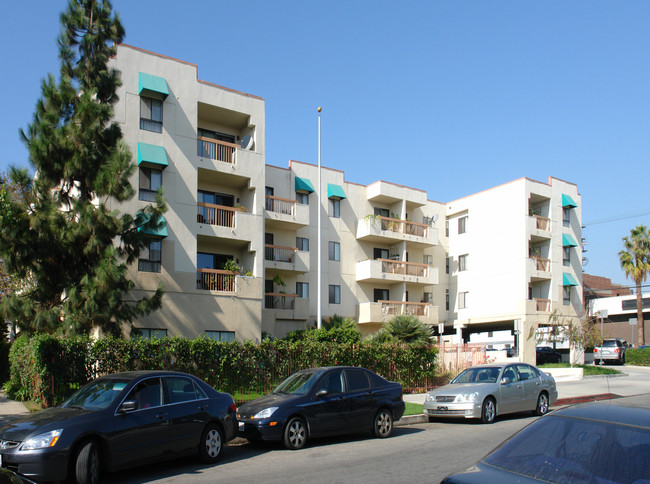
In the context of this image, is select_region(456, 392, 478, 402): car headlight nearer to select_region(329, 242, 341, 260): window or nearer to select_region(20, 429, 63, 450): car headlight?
select_region(20, 429, 63, 450): car headlight

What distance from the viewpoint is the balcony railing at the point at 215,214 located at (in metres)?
26.7

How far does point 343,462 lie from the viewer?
10320mm

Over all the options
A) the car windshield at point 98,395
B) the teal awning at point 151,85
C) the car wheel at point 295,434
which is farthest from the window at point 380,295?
the car windshield at point 98,395

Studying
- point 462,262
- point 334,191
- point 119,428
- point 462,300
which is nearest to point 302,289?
point 334,191

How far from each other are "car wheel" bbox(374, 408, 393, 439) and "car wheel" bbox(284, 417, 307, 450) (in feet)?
6.57

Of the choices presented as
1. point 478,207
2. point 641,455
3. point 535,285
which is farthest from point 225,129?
point 641,455

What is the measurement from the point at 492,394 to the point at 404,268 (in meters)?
22.3

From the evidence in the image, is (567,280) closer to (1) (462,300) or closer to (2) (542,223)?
(2) (542,223)

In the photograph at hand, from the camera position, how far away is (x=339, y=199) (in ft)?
120

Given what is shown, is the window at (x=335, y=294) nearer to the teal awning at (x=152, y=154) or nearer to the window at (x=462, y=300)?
the window at (x=462, y=300)

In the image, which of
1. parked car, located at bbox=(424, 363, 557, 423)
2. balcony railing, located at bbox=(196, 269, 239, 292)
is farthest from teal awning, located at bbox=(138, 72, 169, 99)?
parked car, located at bbox=(424, 363, 557, 423)

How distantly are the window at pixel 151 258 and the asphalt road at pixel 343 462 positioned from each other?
13514 millimetres

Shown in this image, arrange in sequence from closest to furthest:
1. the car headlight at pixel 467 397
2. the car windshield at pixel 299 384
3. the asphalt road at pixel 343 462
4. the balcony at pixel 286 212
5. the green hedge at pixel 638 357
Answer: the asphalt road at pixel 343 462
the car windshield at pixel 299 384
the car headlight at pixel 467 397
the balcony at pixel 286 212
the green hedge at pixel 638 357

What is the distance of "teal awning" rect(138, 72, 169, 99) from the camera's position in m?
25.0
